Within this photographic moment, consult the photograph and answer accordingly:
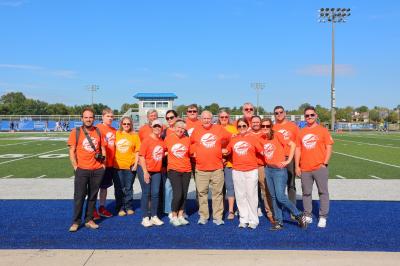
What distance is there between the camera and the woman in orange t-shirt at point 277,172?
5805 millimetres

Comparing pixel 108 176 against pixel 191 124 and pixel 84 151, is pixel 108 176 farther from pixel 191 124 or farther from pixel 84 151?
pixel 191 124

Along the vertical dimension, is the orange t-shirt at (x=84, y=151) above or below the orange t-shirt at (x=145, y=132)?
below

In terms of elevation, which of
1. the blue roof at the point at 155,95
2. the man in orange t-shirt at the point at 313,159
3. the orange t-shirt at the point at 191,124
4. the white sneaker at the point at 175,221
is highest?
the blue roof at the point at 155,95

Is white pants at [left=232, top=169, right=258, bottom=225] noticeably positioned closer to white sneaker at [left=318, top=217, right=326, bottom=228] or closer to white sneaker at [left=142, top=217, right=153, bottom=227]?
white sneaker at [left=318, top=217, right=326, bottom=228]

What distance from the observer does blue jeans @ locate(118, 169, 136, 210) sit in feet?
21.8

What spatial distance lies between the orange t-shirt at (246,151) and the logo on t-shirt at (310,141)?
0.67 m

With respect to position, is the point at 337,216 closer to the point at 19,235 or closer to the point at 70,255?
the point at 70,255

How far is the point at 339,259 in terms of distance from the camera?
444 centimetres

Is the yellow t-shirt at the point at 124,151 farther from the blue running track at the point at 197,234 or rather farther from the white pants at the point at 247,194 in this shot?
the white pants at the point at 247,194

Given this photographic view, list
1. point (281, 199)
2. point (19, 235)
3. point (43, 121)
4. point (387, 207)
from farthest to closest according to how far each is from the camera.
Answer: point (43, 121)
point (387, 207)
point (281, 199)
point (19, 235)

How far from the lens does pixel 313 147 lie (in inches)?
228

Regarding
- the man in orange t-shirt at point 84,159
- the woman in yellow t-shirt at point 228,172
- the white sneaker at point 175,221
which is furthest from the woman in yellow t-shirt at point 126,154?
the woman in yellow t-shirt at point 228,172

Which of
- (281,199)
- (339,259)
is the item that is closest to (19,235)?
(281,199)

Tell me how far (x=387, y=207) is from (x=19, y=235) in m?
6.18
